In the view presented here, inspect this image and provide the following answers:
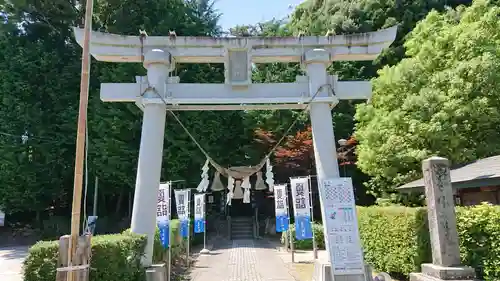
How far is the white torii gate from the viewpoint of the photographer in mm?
8711

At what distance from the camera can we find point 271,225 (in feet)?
80.4

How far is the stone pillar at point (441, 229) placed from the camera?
7.28 meters

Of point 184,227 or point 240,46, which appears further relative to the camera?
point 184,227

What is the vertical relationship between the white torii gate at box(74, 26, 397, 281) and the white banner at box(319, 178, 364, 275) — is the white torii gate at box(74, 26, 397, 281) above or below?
above

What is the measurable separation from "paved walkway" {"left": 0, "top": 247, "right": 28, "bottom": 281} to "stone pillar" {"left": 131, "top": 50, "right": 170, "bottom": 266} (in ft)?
13.3

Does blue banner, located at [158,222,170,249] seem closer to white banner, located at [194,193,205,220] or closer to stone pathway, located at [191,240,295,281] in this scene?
stone pathway, located at [191,240,295,281]

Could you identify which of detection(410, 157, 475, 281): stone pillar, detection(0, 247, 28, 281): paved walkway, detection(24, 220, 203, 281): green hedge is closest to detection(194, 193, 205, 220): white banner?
detection(0, 247, 28, 281): paved walkway

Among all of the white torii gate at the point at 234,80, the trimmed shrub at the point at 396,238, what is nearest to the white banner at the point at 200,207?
the trimmed shrub at the point at 396,238

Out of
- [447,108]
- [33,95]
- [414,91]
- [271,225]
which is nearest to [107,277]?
[447,108]

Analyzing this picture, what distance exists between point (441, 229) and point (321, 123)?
3.25 m

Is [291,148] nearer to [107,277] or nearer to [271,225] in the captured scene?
[271,225]

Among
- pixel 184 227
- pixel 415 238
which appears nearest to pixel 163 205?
pixel 184 227

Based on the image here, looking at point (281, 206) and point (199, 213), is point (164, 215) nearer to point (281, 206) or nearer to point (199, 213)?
point (281, 206)

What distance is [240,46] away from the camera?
905cm
